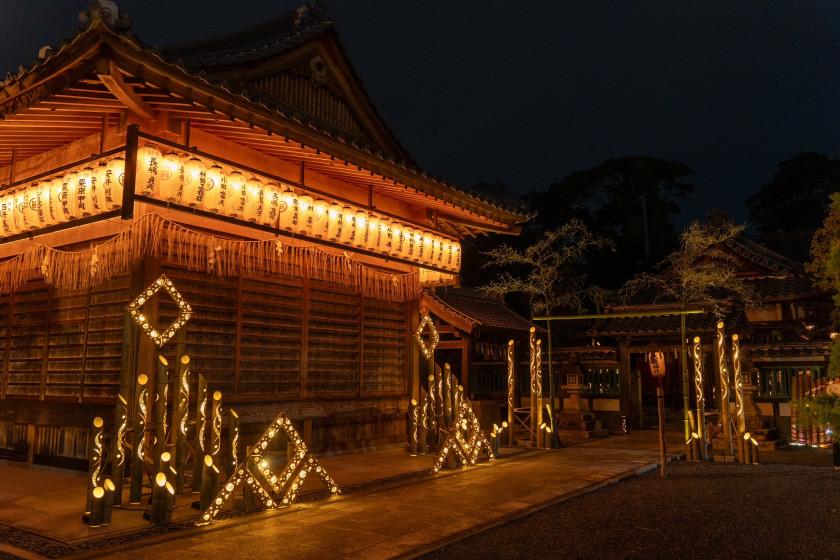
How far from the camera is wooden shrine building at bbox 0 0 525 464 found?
7.48 m

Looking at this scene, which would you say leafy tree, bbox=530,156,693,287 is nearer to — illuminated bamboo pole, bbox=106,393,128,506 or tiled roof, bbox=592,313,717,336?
tiled roof, bbox=592,313,717,336

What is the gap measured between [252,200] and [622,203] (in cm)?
3804

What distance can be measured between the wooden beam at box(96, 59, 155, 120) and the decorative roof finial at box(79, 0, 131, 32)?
36cm

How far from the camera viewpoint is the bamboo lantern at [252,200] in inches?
346

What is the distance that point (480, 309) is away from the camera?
2225cm

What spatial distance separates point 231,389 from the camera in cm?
1027

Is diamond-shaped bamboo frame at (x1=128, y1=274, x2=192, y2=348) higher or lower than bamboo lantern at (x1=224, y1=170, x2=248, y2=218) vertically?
lower

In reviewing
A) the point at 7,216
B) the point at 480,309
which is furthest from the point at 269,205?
the point at 480,309

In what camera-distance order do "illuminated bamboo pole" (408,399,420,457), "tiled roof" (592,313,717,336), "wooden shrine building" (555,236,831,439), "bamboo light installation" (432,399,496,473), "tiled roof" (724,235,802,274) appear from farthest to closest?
"tiled roof" (724,235,802,274) → "tiled roof" (592,313,717,336) → "wooden shrine building" (555,236,831,439) → "illuminated bamboo pole" (408,399,420,457) → "bamboo light installation" (432,399,496,473)

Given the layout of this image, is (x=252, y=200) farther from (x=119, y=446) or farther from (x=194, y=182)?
(x=119, y=446)

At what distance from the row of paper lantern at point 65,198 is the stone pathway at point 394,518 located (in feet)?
13.3

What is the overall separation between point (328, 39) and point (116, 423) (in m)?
10.1

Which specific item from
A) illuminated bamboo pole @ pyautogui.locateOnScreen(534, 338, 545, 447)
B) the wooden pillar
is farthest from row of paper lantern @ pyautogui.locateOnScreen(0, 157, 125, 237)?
the wooden pillar

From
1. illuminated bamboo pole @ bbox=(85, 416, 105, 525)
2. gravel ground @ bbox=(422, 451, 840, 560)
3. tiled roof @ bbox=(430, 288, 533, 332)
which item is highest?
tiled roof @ bbox=(430, 288, 533, 332)
